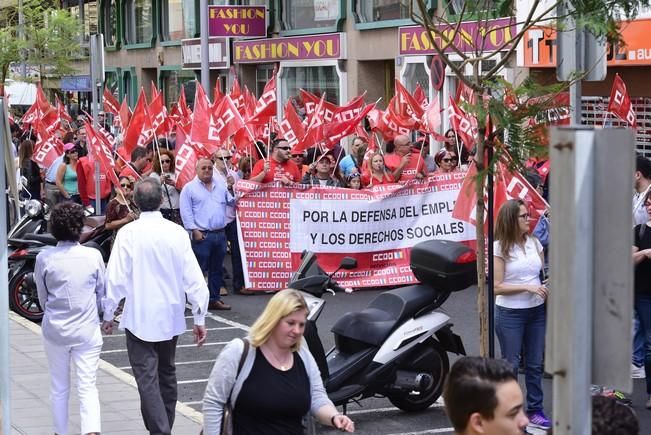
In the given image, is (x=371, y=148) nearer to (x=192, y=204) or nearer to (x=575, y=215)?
(x=192, y=204)

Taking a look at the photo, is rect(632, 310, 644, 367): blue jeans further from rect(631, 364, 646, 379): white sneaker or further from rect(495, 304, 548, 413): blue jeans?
rect(495, 304, 548, 413): blue jeans

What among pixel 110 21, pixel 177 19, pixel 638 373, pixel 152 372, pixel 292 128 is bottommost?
pixel 638 373

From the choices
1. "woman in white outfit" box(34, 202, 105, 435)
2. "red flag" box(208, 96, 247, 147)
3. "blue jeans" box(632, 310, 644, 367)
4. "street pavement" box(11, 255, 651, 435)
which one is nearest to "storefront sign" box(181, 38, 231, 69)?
"red flag" box(208, 96, 247, 147)

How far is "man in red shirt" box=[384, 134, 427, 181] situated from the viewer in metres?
16.5

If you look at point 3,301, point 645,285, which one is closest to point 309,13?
point 645,285

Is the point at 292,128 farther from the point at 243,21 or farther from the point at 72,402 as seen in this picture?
the point at 243,21

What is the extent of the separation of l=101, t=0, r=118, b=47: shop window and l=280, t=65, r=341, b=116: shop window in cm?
1787

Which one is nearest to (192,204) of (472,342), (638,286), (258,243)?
(258,243)

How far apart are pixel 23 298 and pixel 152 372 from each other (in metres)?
6.45

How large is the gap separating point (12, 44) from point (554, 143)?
3810cm

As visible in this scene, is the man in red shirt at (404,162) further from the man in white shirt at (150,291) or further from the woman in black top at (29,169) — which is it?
the man in white shirt at (150,291)

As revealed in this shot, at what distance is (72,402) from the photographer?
10.0 m

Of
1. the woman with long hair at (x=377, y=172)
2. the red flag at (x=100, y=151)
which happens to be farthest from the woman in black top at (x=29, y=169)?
the woman with long hair at (x=377, y=172)

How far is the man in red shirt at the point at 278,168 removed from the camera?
Answer: 15977 millimetres
